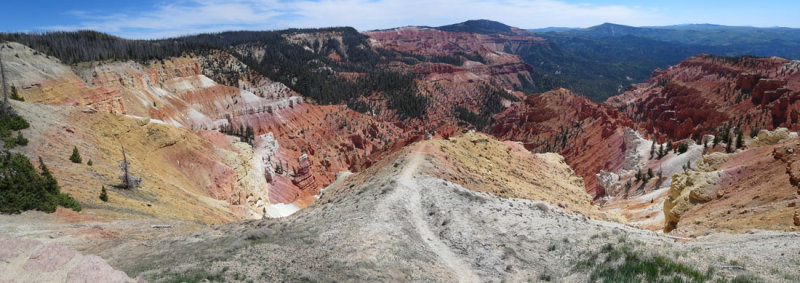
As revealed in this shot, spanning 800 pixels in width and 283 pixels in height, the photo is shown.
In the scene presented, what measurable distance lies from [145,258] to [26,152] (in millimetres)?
15701

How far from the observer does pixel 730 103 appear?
295 feet

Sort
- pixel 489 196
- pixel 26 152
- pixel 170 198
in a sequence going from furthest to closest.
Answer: pixel 170 198 → pixel 489 196 → pixel 26 152

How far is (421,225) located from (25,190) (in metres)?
18.2

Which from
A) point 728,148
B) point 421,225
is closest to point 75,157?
point 421,225

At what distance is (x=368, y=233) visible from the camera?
15711 mm

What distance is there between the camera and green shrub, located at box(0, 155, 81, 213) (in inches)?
A: 654

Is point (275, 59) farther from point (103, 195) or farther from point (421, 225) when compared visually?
point (421, 225)

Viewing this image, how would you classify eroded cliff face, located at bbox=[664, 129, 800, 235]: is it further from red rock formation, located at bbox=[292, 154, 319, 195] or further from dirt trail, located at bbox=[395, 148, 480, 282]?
red rock formation, located at bbox=[292, 154, 319, 195]

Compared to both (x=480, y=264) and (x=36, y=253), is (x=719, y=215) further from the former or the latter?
(x=36, y=253)

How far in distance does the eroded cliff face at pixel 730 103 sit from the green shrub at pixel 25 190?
305 feet

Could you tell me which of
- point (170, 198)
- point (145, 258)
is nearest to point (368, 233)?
point (145, 258)

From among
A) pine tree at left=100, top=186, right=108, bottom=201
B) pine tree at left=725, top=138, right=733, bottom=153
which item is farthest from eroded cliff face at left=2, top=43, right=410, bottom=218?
pine tree at left=725, top=138, right=733, bottom=153

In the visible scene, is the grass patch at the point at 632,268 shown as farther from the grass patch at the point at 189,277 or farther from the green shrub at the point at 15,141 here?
the green shrub at the point at 15,141

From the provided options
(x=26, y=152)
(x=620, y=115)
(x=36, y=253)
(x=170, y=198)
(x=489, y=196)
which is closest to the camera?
(x=36, y=253)
